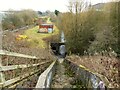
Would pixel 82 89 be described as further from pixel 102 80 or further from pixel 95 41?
pixel 95 41

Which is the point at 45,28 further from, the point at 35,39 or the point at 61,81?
the point at 61,81

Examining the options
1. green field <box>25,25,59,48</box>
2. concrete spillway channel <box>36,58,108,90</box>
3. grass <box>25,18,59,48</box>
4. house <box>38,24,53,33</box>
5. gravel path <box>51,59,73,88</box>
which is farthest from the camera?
house <box>38,24,53,33</box>

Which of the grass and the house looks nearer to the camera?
the grass

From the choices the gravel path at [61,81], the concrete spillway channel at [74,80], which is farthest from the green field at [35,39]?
the concrete spillway channel at [74,80]

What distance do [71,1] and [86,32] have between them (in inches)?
125

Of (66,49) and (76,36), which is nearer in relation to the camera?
(76,36)

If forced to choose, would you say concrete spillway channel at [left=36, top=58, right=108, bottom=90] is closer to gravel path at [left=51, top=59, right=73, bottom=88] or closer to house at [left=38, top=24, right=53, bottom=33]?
gravel path at [left=51, top=59, right=73, bottom=88]

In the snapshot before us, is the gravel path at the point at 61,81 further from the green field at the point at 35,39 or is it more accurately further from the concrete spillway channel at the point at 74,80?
the green field at the point at 35,39

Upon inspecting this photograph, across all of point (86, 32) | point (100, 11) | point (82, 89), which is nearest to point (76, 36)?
point (86, 32)

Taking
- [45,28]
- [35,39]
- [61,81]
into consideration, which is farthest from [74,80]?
[45,28]

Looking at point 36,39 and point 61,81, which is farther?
point 36,39

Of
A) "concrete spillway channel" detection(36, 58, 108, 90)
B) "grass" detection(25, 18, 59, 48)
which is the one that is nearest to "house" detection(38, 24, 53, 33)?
"grass" detection(25, 18, 59, 48)

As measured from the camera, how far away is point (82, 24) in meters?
24.8

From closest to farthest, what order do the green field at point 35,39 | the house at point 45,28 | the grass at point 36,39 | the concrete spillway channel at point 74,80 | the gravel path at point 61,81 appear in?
the concrete spillway channel at point 74,80, the gravel path at point 61,81, the green field at point 35,39, the grass at point 36,39, the house at point 45,28
